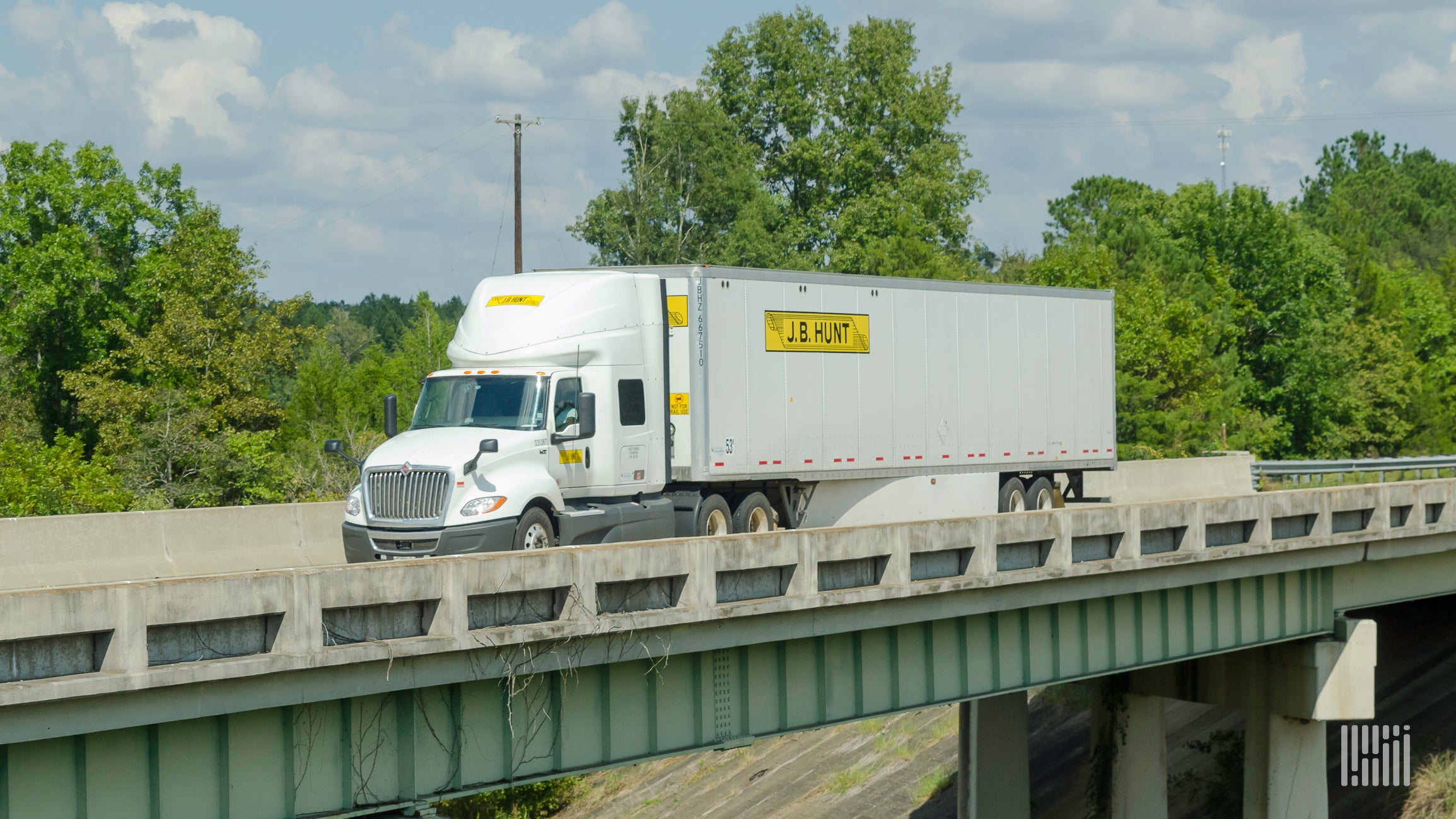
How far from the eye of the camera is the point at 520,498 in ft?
49.6

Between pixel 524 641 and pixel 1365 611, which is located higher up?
pixel 524 641

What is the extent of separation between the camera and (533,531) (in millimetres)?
15234

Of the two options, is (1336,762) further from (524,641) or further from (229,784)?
(229,784)

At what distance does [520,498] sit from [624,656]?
3159 mm

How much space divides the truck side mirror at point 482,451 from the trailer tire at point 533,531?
735mm

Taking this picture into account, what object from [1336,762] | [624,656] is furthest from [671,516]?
[1336,762]

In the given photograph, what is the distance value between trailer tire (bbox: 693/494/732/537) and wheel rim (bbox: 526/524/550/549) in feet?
10.5

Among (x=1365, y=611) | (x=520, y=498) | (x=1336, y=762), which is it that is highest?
(x=520, y=498)

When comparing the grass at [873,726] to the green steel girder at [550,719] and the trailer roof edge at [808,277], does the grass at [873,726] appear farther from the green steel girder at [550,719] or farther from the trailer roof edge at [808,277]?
the green steel girder at [550,719]

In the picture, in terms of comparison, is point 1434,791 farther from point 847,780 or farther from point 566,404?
point 566,404

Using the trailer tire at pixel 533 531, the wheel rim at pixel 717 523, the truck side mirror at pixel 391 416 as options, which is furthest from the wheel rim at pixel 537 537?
the wheel rim at pixel 717 523

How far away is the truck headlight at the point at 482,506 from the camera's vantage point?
14.7 metres

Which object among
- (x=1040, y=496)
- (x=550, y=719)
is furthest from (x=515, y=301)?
(x=1040, y=496)

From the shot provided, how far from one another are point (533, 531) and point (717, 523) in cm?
424
